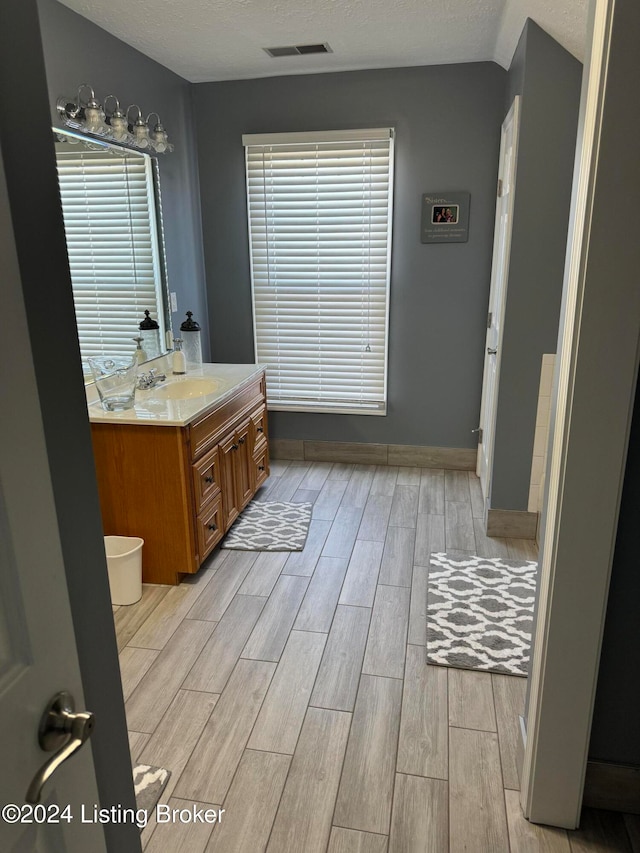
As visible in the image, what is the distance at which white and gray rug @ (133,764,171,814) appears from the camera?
1.84 meters

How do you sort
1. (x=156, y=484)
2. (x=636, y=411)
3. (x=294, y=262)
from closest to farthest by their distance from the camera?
(x=636, y=411) → (x=156, y=484) → (x=294, y=262)

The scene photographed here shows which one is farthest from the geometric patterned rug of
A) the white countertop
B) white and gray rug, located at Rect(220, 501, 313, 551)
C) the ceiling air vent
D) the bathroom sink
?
the ceiling air vent

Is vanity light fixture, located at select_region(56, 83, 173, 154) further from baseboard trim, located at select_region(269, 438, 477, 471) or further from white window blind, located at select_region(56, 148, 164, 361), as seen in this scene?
baseboard trim, located at select_region(269, 438, 477, 471)

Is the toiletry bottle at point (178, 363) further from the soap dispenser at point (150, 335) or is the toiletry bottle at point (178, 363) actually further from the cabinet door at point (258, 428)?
the cabinet door at point (258, 428)

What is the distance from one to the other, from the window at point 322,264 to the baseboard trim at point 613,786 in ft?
9.62

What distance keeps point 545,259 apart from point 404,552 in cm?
168

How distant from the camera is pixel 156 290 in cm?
375

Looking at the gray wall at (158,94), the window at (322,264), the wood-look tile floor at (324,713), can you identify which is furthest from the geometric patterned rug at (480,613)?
the gray wall at (158,94)

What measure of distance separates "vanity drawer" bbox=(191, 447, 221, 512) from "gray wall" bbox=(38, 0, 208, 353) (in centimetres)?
126

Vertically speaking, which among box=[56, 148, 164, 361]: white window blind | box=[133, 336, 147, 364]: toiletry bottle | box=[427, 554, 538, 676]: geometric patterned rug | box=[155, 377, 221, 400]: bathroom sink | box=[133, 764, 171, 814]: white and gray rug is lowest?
box=[133, 764, 171, 814]: white and gray rug

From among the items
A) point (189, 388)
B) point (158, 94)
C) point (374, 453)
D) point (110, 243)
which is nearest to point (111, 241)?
point (110, 243)

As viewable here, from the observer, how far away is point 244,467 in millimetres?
3660

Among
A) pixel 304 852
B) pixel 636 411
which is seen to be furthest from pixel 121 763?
pixel 636 411

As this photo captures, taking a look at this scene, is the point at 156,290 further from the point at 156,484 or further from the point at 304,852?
the point at 304,852
